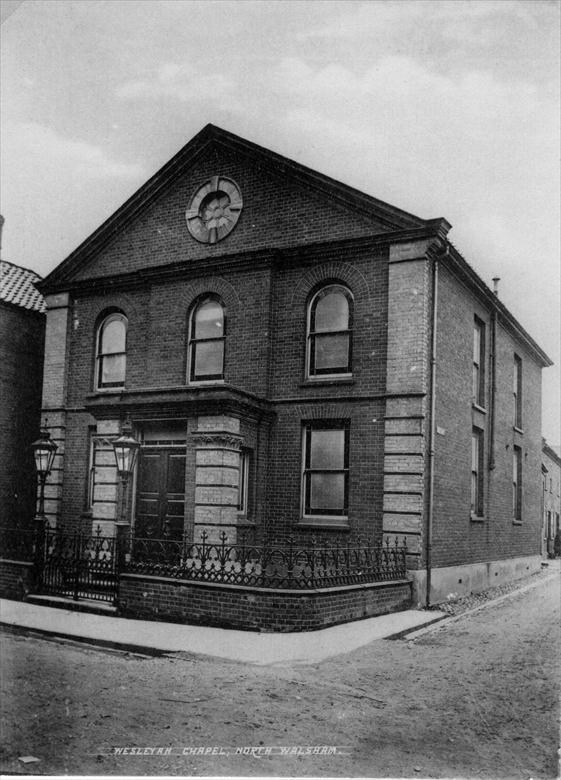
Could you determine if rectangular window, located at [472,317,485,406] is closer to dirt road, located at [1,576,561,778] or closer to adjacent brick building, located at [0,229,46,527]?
dirt road, located at [1,576,561,778]

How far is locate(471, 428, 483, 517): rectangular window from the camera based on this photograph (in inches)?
719

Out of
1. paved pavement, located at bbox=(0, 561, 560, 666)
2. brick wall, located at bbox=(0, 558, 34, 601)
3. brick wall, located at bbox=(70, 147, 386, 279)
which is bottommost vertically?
paved pavement, located at bbox=(0, 561, 560, 666)

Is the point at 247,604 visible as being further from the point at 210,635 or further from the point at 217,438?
the point at 217,438

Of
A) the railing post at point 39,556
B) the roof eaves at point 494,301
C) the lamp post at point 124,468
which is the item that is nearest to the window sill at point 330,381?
the roof eaves at point 494,301

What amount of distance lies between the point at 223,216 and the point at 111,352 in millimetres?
4326

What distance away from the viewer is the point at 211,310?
17.0 meters

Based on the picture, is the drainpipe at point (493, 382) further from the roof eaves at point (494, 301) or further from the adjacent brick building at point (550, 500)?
the adjacent brick building at point (550, 500)

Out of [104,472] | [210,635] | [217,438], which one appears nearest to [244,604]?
[210,635]

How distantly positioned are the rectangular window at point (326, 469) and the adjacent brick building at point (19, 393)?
7698 millimetres

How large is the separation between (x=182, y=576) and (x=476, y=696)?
5.41 metres

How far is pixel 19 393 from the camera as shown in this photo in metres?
19.6

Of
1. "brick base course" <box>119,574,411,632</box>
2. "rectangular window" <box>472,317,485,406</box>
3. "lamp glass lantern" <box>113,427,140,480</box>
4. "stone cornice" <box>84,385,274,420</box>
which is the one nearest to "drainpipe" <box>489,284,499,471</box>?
"rectangular window" <box>472,317,485,406</box>

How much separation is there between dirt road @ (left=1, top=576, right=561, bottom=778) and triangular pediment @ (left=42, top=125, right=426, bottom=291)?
8.94m

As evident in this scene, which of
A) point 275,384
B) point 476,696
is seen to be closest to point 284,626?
point 476,696
